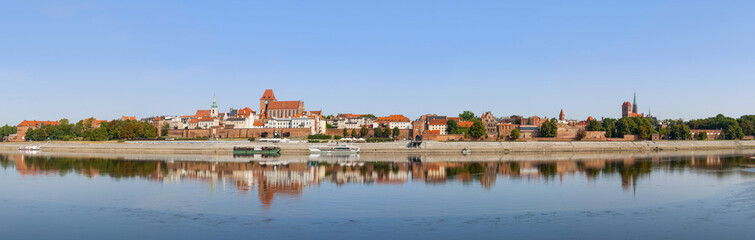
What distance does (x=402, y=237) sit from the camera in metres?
11.6

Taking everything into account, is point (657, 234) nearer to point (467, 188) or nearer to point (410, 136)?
point (467, 188)

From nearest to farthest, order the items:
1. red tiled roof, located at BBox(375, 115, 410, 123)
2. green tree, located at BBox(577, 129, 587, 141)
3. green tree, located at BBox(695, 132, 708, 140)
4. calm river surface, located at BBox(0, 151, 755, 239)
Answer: calm river surface, located at BBox(0, 151, 755, 239) → green tree, located at BBox(577, 129, 587, 141) → green tree, located at BBox(695, 132, 708, 140) → red tiled roof, located at BBox(375, 115, 410, 123)

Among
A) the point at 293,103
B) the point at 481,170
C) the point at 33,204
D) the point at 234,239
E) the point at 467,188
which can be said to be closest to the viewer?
the point at 234,239

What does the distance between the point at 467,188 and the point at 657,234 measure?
8434 mm

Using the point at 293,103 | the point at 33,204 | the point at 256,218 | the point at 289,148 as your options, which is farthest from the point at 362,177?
the point at 293,103

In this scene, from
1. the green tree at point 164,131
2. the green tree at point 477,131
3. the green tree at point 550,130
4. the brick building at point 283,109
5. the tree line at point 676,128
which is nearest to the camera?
the green tree at point 477,131

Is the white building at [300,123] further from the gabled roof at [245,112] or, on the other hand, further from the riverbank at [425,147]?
the riverbank at [425,147]

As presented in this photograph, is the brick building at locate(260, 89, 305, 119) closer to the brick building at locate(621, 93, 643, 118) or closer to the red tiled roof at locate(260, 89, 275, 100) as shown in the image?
the red tiled roof at locate(260, 89, 275, 100)

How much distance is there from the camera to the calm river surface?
1229 centimetres

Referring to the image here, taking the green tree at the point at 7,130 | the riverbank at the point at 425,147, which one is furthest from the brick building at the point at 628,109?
the green tree at the point at 7,130

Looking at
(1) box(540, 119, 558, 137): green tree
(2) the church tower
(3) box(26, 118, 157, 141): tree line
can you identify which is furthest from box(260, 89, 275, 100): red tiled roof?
(1) box(540, 119, 558, 137): green tree

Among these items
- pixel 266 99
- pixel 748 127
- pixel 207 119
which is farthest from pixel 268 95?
pixel 748 127

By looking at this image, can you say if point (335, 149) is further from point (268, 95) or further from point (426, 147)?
point (268, 95)

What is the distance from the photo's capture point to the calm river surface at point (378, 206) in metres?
12.3
